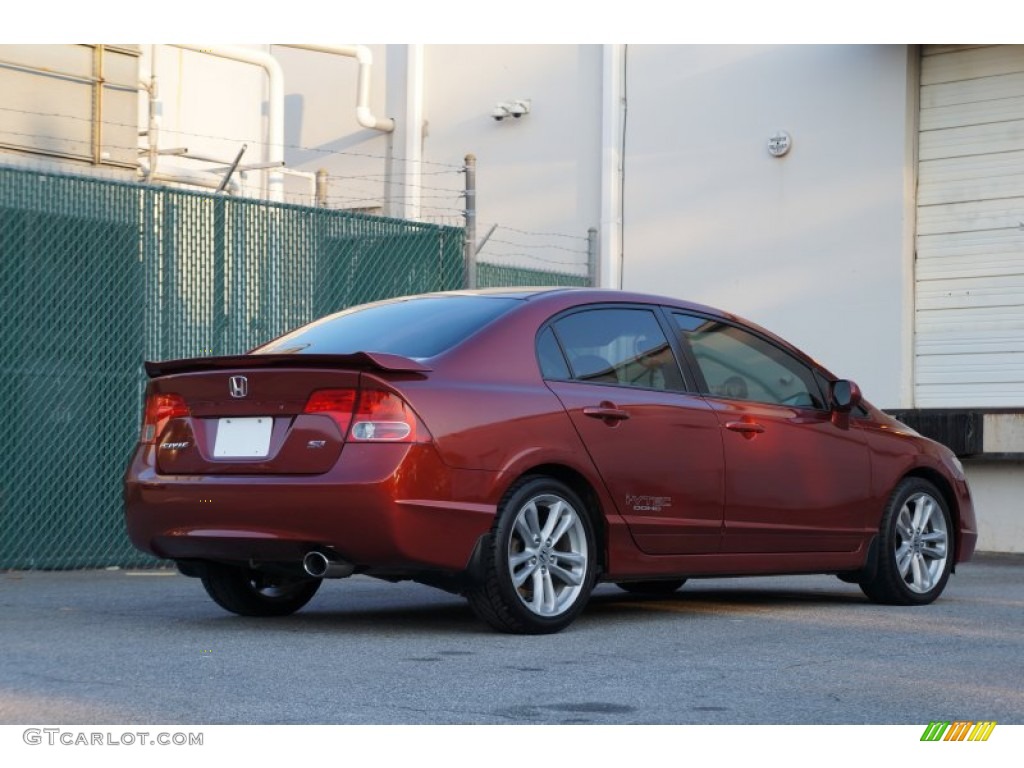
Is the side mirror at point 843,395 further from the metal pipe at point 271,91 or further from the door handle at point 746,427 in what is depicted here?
the metal pipe at point 271,91

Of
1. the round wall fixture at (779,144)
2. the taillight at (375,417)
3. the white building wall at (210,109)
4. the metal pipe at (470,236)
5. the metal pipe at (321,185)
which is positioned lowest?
the taillight at (375,417)

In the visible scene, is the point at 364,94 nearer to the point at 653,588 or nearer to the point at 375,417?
the point at 653,588

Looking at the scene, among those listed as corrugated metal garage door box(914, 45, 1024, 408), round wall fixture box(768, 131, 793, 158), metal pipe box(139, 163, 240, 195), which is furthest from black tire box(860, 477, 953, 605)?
metal pipe box(139, 163, 240, 195)

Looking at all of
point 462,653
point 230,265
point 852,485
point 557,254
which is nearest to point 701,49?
point 557,254

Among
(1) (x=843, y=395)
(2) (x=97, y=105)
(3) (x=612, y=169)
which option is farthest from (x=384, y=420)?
(3) (x=612, y=169)

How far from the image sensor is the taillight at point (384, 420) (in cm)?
670

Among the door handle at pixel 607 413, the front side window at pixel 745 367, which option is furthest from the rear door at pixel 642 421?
the front side window at pixel 745 367

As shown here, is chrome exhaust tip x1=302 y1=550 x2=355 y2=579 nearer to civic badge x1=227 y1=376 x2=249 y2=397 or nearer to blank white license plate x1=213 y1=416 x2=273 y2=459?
blank white license plate x1=213 y1=416 x2=273 y2=459

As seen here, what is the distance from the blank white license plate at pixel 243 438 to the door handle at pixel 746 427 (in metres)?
2.24

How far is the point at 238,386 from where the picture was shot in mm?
7020

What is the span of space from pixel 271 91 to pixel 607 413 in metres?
13.6

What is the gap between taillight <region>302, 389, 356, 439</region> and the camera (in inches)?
266

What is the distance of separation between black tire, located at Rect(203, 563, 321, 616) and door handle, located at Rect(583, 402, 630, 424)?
4.86 feet
